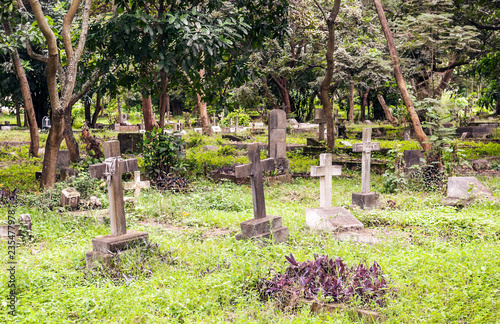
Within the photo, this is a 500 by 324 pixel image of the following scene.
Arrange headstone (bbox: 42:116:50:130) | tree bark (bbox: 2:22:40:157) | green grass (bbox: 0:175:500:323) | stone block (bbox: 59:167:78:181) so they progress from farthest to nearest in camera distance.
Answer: headstone (bbox: 42:116:50:130), tree bark (bbox: 2:22:40:157), stone block (bbox: 59:167:78:181), green grass (bbox: 0:175:500:323)

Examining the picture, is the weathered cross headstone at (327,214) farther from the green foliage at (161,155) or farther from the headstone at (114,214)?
the green foliage at (161,155)

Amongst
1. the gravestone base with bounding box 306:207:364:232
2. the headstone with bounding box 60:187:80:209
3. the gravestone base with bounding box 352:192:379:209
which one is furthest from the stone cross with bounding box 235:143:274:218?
the headstone with bounding box 60:187:80:209

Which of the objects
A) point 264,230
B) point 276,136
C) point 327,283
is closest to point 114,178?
point 264,230

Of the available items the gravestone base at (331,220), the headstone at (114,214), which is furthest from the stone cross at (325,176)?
the headstone at (114,214)

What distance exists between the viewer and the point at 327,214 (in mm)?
6367

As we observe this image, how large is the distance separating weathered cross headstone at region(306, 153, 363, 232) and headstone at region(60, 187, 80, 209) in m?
3.97

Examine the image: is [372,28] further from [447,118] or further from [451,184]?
[451,184]

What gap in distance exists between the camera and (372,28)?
16.2 metres

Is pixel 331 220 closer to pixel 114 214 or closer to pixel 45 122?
pixel 114 214

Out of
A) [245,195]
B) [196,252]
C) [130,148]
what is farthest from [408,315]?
[130,148]

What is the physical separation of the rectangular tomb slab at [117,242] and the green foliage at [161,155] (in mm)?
4799

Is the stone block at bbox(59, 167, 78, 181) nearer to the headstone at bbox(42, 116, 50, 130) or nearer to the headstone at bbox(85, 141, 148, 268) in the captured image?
the headstone at bbox(85, 141, 148, 268)

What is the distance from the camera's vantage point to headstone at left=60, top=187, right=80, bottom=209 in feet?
25.3

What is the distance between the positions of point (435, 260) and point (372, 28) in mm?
13253
